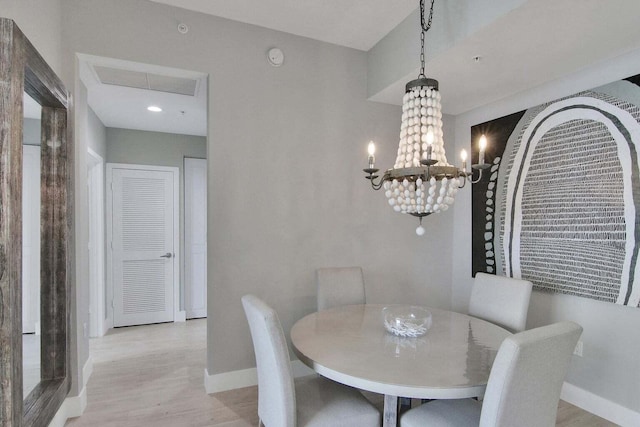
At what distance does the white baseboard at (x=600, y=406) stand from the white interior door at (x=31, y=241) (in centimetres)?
339

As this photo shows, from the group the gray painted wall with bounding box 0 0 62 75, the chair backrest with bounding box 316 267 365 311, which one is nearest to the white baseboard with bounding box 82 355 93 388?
the chair backrest with bounding box 316 267 365 311

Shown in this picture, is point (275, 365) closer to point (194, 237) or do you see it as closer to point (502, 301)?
point (502, 301)

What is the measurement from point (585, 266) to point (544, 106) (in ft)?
4.06

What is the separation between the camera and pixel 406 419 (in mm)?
1538

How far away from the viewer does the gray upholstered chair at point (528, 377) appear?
1.21m

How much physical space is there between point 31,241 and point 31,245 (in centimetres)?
2

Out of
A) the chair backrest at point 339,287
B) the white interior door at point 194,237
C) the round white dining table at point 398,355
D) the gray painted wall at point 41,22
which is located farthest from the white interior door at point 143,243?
the round white dining table at point 398,355

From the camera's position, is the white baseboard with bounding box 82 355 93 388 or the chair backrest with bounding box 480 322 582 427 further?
the white baseboard with bounding box 82 355 93 388

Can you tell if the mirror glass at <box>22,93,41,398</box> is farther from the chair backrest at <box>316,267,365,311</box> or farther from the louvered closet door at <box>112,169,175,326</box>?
the louvered closet door at <box>112,169,175,326</box>

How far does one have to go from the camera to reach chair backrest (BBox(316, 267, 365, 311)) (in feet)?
8.39

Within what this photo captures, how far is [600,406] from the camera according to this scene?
2283mm

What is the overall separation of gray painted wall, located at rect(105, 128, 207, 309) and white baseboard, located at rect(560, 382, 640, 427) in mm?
4232

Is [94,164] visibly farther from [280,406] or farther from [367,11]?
[280,406]

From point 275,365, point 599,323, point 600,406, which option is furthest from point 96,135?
point 600,406
